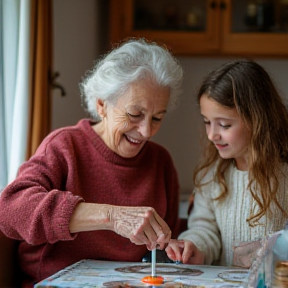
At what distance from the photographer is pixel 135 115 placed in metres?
1.87

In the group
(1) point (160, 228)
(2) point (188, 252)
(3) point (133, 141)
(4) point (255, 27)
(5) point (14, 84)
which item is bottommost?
(2) point (188, 252)

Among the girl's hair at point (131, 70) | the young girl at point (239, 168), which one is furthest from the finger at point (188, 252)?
the girl's hair at point (131, 70)

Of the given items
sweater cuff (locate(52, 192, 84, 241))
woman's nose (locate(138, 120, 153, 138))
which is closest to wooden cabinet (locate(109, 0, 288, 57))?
woman's nose (locate(138, 120, 153, 138))

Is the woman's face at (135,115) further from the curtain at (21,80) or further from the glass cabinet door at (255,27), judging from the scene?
the glass cabinet door at (255,27)

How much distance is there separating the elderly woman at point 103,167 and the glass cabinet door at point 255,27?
53.8 inches

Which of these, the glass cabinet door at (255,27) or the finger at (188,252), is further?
the glass cabinet door at (255,27)

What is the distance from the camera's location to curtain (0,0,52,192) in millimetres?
2219

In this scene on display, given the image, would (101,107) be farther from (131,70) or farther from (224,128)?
(224,128)

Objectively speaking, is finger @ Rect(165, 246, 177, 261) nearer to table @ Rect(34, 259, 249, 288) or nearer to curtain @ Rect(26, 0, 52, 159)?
table @ Rect(34, 259, 249, 288)

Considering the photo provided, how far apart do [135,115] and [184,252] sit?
0.40m

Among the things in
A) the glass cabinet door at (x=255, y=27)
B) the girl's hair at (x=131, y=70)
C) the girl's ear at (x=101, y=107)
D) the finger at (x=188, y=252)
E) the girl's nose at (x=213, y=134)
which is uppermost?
the glass cabinet door at (x=255, y=27)

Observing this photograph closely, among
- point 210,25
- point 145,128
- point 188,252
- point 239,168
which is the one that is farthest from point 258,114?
point 210,25

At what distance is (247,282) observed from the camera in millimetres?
1479

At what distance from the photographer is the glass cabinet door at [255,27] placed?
3254 millimetres
